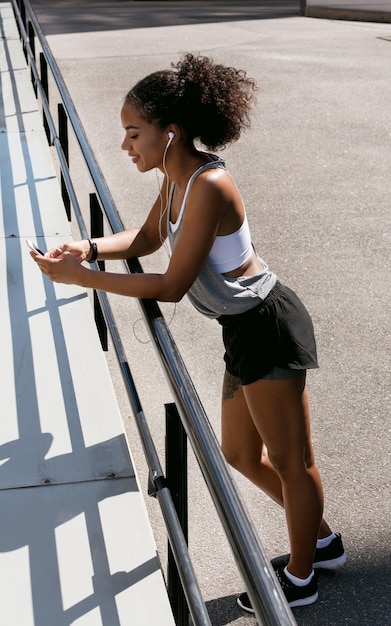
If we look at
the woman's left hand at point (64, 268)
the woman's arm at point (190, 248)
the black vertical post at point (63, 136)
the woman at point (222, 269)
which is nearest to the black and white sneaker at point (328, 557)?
the woman at point (222, 269)

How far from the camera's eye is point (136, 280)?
2.49 metres

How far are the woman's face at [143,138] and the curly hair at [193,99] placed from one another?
2 centimetres

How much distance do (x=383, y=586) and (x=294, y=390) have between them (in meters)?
0.93

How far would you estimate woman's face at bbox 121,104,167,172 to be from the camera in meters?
2.54

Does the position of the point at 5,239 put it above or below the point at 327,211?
above

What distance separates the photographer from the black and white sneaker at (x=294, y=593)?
9.71ft

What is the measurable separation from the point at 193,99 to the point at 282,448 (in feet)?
3.36

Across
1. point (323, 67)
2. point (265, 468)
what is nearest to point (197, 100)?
point (265, 468)

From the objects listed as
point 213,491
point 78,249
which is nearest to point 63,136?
point 78,249

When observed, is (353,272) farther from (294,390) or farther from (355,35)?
(355,35)

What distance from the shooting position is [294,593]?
117 inches

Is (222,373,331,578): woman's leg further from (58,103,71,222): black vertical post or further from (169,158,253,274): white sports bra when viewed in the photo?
(58,103,71,222): black vertical post

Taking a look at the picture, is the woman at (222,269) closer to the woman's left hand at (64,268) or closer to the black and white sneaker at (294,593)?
the woman's left hand at (64,268)

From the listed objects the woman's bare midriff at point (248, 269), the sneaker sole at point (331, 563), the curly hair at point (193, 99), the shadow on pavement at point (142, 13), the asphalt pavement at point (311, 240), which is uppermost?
the curly hair at point (193, 99)
